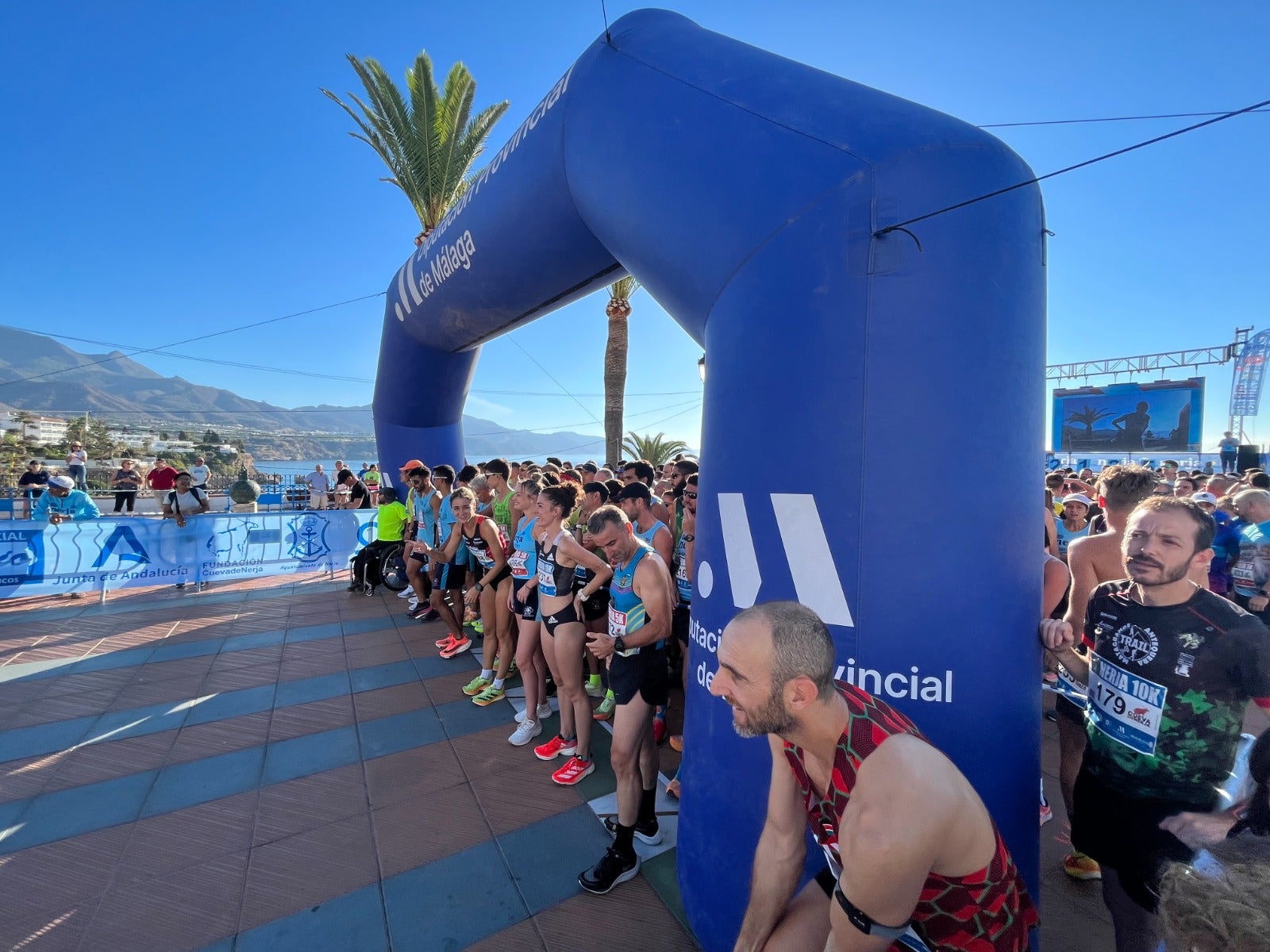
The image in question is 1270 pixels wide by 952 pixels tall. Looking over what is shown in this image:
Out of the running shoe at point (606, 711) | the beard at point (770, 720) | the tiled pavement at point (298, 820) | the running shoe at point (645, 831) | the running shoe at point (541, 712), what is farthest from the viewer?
the running shoe at point (606, 711)

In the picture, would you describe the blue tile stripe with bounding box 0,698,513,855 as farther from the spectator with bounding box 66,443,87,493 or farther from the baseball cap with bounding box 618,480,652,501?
the spectator with bounding box 66,443,87,493

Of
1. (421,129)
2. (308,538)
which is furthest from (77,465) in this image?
(421,129)

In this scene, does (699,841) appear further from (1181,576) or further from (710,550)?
(1181,576)

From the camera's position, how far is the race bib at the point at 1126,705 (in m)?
1.90

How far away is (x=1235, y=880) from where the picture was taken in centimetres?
86

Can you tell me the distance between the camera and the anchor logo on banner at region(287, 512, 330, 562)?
9227 millimetres

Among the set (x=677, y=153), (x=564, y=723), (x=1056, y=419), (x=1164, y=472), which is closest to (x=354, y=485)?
(x=564, y=723)

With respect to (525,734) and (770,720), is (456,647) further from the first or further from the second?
(770,720)

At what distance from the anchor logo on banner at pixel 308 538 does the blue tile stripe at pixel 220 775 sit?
5922 millimetres

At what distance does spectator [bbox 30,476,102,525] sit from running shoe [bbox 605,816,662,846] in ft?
28.8

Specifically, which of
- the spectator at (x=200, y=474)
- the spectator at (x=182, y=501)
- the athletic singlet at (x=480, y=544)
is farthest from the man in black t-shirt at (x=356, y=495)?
the athletic singlet at (x=480, y=544)

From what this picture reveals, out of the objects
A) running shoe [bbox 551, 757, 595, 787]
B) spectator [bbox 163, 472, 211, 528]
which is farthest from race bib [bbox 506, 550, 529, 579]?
spectator [bbox 163, 472, 211, 528]

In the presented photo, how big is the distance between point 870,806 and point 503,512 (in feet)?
16.7

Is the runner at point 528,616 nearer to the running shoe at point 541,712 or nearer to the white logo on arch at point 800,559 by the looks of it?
the running shoe at point 541,712
